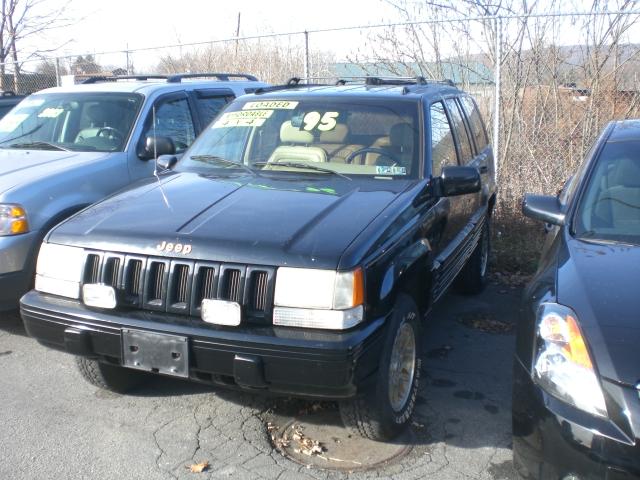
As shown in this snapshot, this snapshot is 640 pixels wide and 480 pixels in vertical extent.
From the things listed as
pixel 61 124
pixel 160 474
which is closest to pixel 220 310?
pixel 160 474

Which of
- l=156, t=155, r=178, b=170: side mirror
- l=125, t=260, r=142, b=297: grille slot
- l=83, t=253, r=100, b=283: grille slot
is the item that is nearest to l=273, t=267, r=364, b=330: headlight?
l=125, t=260, r=142, b=297: grille slot

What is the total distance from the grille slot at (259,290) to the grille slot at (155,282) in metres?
0.49

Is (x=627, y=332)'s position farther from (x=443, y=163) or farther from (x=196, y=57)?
(x=196, y=57)

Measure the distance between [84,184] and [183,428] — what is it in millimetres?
2438

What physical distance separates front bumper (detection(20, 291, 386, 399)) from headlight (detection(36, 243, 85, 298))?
8.7 inches

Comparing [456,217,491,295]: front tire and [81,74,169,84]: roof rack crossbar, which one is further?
[81,74,169,84]: roof rack crossbar

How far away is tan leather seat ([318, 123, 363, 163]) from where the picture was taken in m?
4.57

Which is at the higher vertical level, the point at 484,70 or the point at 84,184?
the point at 484,70

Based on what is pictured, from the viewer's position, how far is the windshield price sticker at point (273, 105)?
15.9ft

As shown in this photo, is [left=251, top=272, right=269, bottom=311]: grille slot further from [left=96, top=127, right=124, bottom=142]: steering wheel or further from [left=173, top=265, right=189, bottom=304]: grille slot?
[left=96, top=127, right=124, bottom=142]: steering wheel

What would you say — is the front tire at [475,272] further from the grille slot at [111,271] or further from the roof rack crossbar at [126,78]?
the roof rack crossbar at [126,78]

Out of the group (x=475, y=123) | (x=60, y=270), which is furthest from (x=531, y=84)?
(x=60, y=270)

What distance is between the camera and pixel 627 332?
263 cm

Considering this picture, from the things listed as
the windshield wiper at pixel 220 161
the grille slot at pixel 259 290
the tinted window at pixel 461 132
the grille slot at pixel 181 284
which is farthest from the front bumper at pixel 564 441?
the tinted window at pixel 461 132
